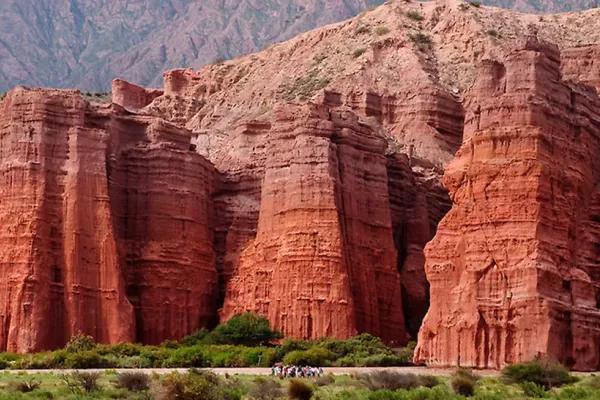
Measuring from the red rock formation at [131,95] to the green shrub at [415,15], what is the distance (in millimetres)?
23309

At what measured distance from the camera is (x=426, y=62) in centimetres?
12050

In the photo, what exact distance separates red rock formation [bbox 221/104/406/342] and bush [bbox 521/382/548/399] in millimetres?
26341

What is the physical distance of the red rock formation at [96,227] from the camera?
8356 cm

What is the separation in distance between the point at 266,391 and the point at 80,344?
2827 cm

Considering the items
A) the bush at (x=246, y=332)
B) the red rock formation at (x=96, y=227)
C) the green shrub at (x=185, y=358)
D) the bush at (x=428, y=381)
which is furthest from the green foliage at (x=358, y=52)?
the bush at (x=428, y=381)

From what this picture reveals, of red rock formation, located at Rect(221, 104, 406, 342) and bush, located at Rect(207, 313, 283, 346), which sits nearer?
bush, located at Rect(207, 313, 283, 346)

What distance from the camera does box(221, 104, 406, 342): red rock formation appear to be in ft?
277

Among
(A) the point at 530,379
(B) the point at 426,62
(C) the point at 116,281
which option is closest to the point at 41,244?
(C) the point at 116,281

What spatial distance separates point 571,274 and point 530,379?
10.7m

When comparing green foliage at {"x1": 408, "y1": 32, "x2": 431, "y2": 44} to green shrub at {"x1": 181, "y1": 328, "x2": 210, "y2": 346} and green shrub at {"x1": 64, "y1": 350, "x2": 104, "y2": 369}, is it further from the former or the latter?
green shrub at {"x1": 64, "y1": 350, "x2": 104, "y2": 369}

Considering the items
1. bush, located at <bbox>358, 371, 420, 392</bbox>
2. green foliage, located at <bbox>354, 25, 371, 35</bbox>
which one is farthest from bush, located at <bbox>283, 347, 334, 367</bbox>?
green foliage, located at <bbox>354, 25, 371, 35</bbox>

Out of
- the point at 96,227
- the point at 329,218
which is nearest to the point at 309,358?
the point at 329,218

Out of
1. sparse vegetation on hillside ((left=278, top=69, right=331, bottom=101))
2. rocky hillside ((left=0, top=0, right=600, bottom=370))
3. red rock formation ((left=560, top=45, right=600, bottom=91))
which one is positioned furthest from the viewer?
sparse vegetation on hillside ((left=278, top=69, right=331, bottom=101))

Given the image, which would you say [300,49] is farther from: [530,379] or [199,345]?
[530,379]
